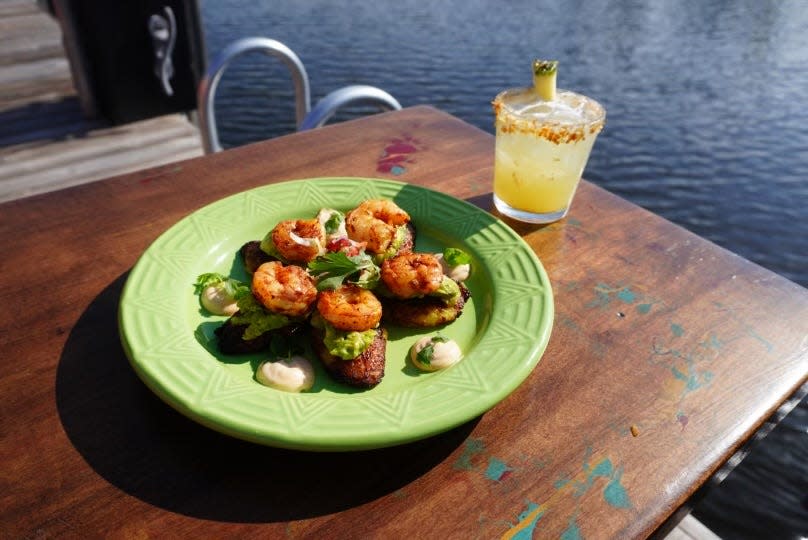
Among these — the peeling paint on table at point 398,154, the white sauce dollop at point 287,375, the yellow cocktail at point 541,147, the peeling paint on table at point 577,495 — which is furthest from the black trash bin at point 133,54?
the peeling paint on table at point 577,495

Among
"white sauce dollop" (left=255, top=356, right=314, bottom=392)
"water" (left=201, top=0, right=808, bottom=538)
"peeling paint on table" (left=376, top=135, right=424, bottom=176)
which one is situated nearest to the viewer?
"white sauce dollop" (left=255, top=356, right=314, bottom=392)

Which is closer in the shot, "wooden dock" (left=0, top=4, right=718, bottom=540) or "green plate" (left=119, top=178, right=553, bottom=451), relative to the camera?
"green plate" (left=119, top=178, right=553, bottom=451)

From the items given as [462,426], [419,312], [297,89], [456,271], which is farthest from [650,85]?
[462,426]

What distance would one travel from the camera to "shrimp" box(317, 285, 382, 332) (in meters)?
1.69

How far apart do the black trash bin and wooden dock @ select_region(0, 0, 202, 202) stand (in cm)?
25

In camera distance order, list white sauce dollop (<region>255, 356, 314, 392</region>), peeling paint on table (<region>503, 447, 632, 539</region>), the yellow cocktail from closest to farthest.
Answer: peeling paint on table (<region>503, 447, 632, 539</region>), white sauce dollop (<region>255, 356, 314, 392</region>), the yellow cocktail

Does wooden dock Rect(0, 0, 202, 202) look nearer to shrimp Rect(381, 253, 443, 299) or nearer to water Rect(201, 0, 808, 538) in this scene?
water Rect(201, 0, 808, 538)

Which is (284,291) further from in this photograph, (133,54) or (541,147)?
(133,54)

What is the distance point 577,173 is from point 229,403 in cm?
174

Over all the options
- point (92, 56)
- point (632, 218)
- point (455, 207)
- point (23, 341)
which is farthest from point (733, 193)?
point (23, 341)

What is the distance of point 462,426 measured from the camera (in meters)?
1.68

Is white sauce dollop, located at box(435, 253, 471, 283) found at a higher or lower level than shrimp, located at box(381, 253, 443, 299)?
lower

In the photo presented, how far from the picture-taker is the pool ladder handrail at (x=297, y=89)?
12.8ft

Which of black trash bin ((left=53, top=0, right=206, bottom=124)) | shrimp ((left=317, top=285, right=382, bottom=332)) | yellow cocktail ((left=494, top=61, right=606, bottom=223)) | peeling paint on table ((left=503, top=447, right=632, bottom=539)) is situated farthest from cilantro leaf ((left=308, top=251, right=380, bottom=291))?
black trash bin ((left=53, top=0, right=206, bottom=124))
